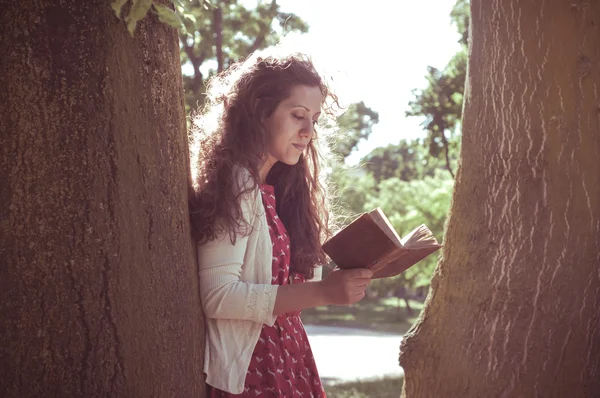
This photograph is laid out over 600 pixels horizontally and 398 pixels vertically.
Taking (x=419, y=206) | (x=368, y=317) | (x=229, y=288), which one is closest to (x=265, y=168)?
(x=229, y=288)

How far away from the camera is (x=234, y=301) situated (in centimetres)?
255

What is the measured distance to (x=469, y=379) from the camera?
11.5 ft

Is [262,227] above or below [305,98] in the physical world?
below

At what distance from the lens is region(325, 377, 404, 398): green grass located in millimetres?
10984

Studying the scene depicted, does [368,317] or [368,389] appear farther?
[368,317]

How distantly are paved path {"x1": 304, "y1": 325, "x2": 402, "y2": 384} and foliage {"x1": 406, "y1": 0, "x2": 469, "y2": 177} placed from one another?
4939 mm

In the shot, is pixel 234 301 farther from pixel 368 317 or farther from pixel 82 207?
pixel 368 317

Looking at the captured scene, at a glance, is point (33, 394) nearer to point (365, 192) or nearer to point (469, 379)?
point (469, 379)

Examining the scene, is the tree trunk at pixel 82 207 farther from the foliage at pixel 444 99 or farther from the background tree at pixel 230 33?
the background tree at pixel 230 33

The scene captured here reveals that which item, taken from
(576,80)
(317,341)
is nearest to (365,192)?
(317,341)

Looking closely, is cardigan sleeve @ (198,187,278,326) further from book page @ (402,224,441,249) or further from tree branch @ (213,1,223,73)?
tree branch @ (213,1,223,73)

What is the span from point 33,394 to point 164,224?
608 mm

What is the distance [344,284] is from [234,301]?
0.36 m

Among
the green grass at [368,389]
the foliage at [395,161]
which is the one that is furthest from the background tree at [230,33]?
the foliage at [395,161]
